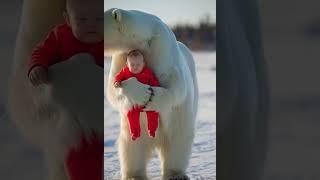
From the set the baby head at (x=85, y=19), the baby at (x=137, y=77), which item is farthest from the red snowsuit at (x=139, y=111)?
the baby head at (x=85, y=19)

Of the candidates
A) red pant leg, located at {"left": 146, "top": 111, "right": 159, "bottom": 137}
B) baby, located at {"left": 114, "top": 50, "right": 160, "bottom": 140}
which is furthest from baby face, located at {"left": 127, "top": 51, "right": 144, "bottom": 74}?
red pant leg, located at {"left": 146, "top": 111, "right": 159, "bottom": 137}

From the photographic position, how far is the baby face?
1199 millimetres

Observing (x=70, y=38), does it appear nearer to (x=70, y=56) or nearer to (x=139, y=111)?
(x=70, y=56)

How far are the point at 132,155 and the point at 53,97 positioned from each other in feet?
0.74

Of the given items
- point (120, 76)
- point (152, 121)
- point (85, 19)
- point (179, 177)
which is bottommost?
point (179, 177)

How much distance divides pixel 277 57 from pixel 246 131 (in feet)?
0.62

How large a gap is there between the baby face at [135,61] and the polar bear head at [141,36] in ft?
0.06

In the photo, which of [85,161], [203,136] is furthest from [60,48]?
[203,136]

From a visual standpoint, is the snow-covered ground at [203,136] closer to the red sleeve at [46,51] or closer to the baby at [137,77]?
the baby at [137,77]

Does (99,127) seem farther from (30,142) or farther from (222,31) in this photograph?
(222,31)

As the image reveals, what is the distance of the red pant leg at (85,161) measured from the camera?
1.26 meters

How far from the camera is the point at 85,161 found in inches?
49.8

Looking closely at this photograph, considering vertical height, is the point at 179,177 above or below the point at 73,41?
below

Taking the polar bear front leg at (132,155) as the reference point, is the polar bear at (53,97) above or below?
above
